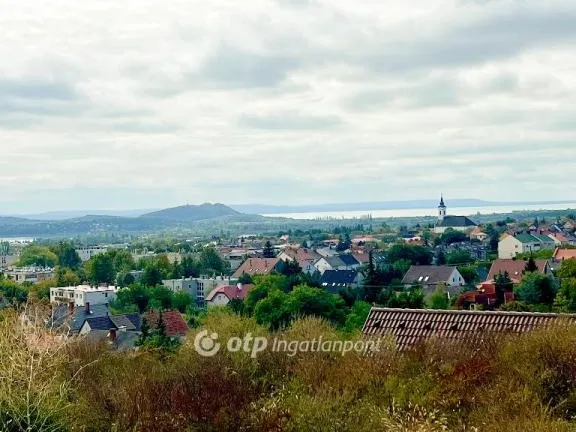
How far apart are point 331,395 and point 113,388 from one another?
16.3ft

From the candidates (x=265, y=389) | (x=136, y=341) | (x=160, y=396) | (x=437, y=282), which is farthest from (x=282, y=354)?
(x=437, y=282)

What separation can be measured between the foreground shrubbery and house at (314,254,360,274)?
270ft

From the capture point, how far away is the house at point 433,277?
68.2 m

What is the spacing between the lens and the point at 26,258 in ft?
396

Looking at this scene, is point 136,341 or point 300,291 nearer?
point 136,341

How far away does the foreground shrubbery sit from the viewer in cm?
1273

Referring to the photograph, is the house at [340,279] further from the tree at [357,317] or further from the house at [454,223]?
the house at [454,223]

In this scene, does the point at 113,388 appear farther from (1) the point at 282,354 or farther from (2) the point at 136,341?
(2) the point at 136,341

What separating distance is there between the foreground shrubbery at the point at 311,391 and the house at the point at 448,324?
1276mm

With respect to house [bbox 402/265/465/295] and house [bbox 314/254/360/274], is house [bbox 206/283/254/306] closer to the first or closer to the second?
house [bbox 402/265/465/295]

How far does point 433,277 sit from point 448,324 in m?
52.6

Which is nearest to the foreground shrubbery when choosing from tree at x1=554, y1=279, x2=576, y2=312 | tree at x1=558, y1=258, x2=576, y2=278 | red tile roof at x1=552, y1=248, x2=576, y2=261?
tree at x1=554, y1=279, x2=576, y2=312

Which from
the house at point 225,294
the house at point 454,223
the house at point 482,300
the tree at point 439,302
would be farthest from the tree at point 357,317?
the house at point 454,223

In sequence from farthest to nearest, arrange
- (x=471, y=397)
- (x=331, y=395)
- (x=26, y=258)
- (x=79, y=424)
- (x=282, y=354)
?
1. (x=26, y=258)
2. (x=282, y=354)
3. (x=79, y=424)
4. (x=331, y=395)
5. (x=471, y=397)
